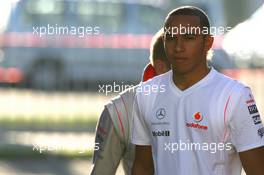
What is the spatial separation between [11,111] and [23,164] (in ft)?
3.69

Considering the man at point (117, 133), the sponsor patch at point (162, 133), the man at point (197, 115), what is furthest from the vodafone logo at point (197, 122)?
the man at point (117, 133)

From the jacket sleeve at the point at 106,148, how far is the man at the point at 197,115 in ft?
1.18

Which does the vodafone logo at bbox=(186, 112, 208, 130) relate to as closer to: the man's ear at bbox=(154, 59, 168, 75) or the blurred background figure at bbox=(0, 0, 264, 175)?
the man's ear at bbox=(154, 59, 168, 75)

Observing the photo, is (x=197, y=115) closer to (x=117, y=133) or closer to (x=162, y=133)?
(x=162, y=133)

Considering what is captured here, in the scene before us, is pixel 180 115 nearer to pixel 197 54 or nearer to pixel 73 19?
pixel 197 54

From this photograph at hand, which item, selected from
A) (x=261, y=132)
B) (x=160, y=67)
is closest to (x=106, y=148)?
(x=160, y=67)

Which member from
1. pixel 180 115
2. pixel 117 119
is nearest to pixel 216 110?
pixel 180 115

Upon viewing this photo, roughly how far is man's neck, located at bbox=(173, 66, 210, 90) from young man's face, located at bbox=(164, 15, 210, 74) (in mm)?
18

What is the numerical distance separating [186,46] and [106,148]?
764 mm

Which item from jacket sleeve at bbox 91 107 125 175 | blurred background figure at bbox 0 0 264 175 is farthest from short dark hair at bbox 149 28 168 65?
blurred background figure at bbox 0 0 264 175

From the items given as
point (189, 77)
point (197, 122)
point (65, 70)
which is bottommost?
point (197, 122)

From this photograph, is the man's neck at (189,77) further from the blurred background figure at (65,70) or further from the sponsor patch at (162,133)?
the blurred background figure at (65,70)

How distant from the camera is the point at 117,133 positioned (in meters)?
4.84

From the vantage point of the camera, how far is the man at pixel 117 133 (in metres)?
4.82
